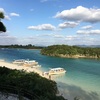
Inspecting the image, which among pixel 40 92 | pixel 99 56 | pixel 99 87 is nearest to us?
pixel 40 92

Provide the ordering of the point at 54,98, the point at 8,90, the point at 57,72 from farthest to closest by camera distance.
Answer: the point at 57,72, the point at 8,90, the point at 54,98

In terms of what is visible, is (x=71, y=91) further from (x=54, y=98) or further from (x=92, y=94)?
(x=54, y=98)

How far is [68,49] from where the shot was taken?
522 feet

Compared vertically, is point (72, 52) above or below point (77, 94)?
above

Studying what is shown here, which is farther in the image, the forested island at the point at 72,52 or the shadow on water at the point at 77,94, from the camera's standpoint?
the forested island at the point at 72,52

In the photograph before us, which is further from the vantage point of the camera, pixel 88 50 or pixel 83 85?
pixel 88 50

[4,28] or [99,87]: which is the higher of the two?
[4,28]

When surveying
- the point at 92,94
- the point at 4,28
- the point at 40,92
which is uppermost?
the point at 4,28

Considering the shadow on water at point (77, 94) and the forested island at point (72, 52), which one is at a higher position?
the forested island at point (72, 52)

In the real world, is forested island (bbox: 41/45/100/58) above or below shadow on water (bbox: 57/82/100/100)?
above

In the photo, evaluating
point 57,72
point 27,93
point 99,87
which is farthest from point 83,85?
point 27,93

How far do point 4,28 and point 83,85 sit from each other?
33200mm

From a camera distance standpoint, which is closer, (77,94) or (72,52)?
(77,94)

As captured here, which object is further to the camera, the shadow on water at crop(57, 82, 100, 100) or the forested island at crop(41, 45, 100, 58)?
the forested island at crop(41, 45, 100, 58)
